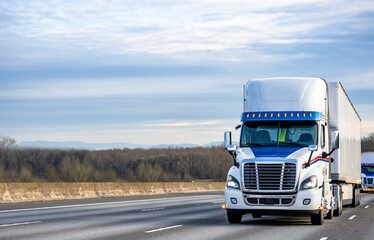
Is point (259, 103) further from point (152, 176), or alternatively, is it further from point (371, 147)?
point (371, 147)

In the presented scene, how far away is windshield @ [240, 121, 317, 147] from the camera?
19594 millimetres

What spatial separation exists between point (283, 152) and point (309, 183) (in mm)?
1124

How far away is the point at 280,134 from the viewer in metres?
19.7

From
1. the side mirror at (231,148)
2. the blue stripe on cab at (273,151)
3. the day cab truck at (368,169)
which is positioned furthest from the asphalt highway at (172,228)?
the day cab truck at (368,169)

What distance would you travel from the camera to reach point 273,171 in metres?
18.6

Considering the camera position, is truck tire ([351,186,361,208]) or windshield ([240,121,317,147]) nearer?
windshield ([240,121,317,147])

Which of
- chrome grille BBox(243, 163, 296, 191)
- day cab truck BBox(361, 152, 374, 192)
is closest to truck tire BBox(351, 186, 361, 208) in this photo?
chrome grille BBox(243, 163, 296, 191)

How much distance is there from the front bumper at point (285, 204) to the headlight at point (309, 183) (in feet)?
0.37

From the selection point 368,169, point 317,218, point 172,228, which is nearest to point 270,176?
point 317,218

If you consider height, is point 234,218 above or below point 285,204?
below

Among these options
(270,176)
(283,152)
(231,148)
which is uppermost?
(231,148)

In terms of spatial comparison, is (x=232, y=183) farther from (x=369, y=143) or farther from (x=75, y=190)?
(x=369, y=143)

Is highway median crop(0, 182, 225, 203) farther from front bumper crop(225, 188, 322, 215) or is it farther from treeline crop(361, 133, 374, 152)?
treeline crop(361, 133, 374, 152)

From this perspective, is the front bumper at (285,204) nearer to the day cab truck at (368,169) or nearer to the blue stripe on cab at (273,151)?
the blue stripe on cab at (273,151)
